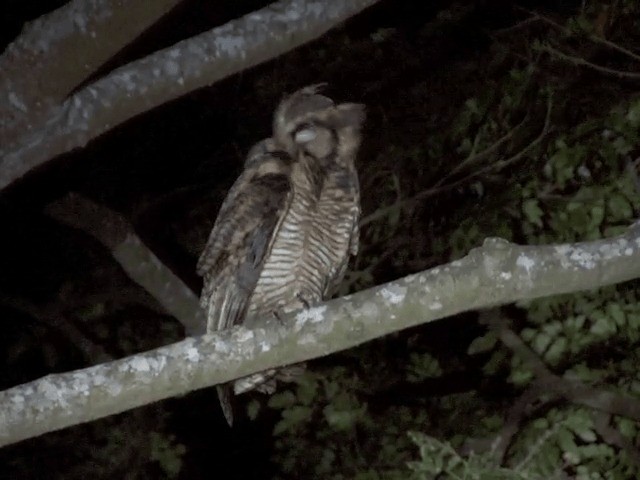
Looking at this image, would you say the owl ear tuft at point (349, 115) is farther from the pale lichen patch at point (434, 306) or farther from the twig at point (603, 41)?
the twig at point (603, 41)

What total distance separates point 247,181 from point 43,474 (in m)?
3.29

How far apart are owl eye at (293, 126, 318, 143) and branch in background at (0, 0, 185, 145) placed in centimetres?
68

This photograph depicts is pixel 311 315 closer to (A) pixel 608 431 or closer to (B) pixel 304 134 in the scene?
(B) pixel 304 134

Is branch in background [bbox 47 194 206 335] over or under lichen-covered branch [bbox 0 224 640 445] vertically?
over

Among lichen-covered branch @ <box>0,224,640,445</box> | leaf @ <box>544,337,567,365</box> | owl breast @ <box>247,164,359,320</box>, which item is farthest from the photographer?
leaf @ <box>544,337,567,365</box>

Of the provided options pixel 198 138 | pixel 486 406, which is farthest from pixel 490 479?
pixel 198 138

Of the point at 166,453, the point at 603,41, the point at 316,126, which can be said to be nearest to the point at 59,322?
the point at 166,453

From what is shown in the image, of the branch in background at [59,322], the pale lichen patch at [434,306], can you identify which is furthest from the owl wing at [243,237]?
the branch in background at [59,322]

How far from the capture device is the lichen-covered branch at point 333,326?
6.01ft

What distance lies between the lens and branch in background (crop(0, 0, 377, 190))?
232 centimetres

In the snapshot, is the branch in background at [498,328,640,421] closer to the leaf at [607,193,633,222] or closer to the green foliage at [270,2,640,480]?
the green foliage at [270,2,640,480]

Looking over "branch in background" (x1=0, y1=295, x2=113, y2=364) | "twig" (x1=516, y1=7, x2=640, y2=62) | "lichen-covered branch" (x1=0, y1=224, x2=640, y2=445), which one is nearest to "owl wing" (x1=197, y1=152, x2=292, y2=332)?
"lichen-covered branch" (x1=0, y1=224, x2=640, y2=445)

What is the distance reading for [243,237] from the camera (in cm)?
269

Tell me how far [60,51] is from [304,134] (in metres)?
0.79
